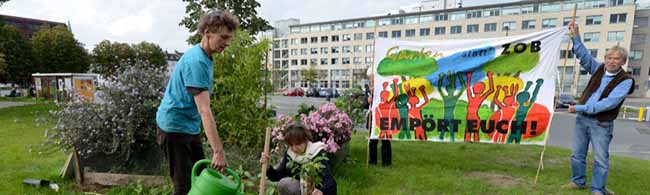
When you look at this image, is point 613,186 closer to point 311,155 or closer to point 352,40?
point 311,155

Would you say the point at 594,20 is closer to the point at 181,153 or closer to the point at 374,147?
the point at 374,147

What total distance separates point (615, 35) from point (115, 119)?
1899 inches

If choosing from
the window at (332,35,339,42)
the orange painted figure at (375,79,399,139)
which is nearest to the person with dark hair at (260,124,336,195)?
the orange painted figure at (375,79,399,139)

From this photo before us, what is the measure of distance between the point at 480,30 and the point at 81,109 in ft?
150

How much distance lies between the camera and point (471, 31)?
42.3 m

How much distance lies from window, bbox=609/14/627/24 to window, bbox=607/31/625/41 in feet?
3.91

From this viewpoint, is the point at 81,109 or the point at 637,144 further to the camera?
the point at 637,144

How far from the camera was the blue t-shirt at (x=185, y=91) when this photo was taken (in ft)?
5.45

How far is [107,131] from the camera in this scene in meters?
3.17

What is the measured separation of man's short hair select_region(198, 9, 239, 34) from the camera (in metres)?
1.66

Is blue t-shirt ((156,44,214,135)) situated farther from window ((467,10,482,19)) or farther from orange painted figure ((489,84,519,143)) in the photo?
window ((467,10,482,19))

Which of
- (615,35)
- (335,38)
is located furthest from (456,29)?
(335,38)

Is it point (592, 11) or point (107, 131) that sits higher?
point (592, 11)

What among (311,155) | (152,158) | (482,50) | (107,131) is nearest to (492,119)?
(482,50)
